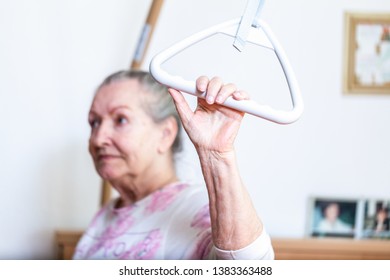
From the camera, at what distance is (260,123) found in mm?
1113

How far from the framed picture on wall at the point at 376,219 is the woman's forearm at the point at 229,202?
0.54 meters

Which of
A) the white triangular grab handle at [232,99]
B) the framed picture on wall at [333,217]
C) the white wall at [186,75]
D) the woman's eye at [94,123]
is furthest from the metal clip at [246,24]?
the framed picture on wall at [333,217]

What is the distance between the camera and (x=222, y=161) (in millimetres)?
671

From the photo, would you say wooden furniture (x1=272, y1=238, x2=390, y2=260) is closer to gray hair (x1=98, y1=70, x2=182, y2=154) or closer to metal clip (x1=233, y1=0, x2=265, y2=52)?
gray hair (x1=98, y1=70, x2=182, y2=154)

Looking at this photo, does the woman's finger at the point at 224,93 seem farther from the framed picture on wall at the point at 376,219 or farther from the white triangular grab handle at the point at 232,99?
the framed picture on wall at the point at 376,219

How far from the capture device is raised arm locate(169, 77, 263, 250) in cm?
67

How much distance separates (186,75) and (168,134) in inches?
5.0

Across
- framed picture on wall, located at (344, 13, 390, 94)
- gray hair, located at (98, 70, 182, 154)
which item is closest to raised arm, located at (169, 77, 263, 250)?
gray hair, located at (98, 70, 182, 154)

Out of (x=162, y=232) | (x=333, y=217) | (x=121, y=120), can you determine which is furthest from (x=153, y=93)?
(x=333, y=217)

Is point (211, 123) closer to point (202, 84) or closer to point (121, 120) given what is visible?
point (202, 84)

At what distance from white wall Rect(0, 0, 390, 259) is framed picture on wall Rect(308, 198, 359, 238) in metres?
0.02

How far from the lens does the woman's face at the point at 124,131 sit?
102 cm

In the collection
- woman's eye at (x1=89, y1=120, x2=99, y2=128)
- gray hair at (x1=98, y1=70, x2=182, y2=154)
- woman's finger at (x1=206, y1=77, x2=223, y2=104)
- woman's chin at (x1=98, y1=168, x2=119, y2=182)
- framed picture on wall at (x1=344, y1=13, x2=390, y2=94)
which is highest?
framed picture on wall at (x1=344, y1=13, x2=390, y2=94)

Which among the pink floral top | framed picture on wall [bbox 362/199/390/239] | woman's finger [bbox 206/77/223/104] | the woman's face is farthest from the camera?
framed picture on wall [bbox 362/199/390/239]
